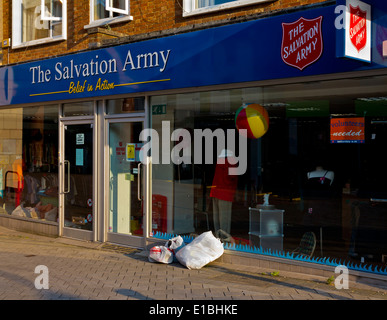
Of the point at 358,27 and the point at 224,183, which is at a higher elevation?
the point at 358,27

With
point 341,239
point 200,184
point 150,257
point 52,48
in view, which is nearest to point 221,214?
point 200,184

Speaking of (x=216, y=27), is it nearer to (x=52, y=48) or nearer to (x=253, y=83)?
(x=253, y=83)

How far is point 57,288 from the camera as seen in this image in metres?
6.53

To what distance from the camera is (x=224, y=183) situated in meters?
8.38

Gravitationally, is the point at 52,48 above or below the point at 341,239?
above

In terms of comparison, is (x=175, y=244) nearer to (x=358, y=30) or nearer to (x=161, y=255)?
(x=161, y=255)

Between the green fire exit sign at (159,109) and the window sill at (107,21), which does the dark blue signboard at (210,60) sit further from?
the window sill at (107,21)

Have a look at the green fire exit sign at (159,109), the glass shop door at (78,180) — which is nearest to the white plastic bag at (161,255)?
the glass shop door at (78,180)

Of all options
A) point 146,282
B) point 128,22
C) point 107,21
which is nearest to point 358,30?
point 146,282

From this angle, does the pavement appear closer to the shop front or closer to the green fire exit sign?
the shop front

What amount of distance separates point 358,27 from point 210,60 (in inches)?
96.6

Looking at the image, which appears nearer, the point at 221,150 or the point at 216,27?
the point at 216,27

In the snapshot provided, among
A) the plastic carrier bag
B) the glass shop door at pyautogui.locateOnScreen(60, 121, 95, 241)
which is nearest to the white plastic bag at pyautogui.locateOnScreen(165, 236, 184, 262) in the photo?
the plastic carrier bag

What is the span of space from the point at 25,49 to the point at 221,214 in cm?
648
